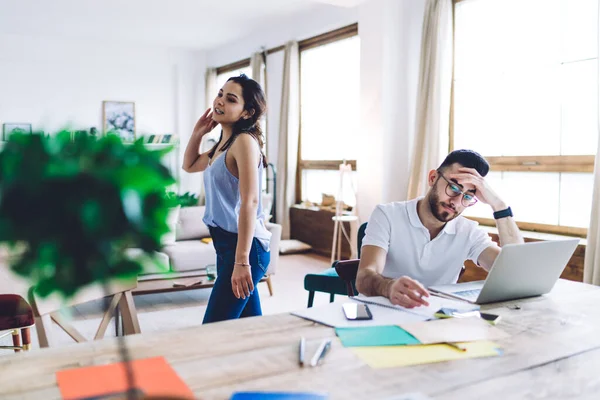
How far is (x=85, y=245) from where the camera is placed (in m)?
0.61

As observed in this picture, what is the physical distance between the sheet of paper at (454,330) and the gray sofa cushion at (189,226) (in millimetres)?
4324

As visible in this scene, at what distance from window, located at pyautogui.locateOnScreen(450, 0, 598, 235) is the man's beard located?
2660mm

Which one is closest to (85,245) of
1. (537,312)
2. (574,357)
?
(574,357)

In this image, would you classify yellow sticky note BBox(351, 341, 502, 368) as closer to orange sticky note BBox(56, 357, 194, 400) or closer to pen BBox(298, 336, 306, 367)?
pen BBox(298, 336, 306, 367)

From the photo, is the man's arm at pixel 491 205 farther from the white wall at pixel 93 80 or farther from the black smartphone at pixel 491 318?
the white wall at pixel 93 80

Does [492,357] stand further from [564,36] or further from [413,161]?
[413,161]

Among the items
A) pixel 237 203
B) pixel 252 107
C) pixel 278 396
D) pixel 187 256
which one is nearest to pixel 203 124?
pixel 252 107

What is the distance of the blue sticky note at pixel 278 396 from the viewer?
101 cm

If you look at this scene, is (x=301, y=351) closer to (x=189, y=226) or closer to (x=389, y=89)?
(x=189, y=226)

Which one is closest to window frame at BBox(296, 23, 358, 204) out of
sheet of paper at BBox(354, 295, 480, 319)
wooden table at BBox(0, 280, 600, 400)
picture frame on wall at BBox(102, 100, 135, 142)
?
picture frame on wall at BBox(102, 100, 135, 142)

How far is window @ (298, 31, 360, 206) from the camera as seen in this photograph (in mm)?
6949

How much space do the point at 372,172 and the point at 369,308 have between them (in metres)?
4.32

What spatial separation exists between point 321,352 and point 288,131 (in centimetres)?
661

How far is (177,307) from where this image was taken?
15.1 feet
